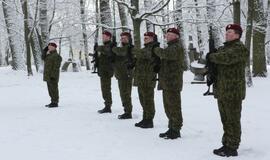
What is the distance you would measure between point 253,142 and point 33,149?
11.7ft

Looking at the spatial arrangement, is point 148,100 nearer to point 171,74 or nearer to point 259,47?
point 171,74

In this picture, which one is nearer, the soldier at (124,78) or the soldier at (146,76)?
the soldier at (146,76)

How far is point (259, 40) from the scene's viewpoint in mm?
19891

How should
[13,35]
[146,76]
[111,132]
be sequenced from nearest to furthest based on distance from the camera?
1. [111,132]
2. [146,76]
3. [13,35]

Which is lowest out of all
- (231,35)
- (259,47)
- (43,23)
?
(259,47)

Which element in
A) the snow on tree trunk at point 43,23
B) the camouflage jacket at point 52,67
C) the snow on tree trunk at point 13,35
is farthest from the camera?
the snow on tree trunk at point 13,35

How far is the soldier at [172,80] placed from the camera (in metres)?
8.05

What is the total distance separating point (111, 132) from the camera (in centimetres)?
904

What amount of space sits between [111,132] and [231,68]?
10.3ft

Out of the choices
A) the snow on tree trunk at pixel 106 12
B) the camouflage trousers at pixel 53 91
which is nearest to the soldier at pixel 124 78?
the camouflage trousers at pixel 53 91

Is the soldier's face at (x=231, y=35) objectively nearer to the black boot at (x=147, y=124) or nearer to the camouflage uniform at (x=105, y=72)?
the black boot at (x=147, y=124)

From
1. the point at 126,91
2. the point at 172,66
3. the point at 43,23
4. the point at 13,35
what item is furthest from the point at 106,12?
the point at 172,66

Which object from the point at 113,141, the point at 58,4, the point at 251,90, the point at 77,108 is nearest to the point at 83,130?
Result: the point at 113,141

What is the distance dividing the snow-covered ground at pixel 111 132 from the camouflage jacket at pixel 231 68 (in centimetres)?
94
